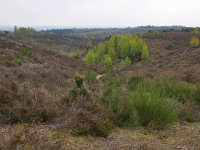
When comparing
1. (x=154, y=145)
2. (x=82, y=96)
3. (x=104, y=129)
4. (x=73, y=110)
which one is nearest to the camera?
(x=154, y=145)

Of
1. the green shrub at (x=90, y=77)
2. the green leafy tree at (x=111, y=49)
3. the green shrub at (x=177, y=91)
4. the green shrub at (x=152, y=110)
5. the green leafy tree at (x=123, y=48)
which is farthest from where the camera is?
the green leafy tree at (x=111, y=49)

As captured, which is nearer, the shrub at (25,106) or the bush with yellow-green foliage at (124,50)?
the shrub at (25,106)

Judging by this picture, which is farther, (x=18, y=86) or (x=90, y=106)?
(x=18, y=86)

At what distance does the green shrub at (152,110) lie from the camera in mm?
6797

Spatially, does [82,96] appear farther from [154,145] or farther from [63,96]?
[154,145]

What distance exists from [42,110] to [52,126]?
21.0 inches

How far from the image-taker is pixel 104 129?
5.99m

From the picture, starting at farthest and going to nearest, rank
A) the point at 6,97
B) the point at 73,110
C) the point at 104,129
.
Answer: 1. the point at 6,97
2. the point at 73,110
3. the point at 104,129

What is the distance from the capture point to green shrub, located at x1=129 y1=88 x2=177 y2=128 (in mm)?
6797

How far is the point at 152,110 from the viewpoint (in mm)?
6805

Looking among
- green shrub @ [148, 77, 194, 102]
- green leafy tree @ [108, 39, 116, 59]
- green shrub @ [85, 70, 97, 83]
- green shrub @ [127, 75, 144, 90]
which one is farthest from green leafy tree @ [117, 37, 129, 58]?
green shrub @ [148, 77, 194, 102]

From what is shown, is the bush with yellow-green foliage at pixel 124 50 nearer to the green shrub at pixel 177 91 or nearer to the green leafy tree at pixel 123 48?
the green leafy tree at pixel 123 48

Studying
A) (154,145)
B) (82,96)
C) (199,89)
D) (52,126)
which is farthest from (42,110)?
(199,89)

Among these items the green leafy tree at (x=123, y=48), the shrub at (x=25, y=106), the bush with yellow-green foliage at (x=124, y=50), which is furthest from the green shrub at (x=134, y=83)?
the green leafy tree at (x=123, y=48)
